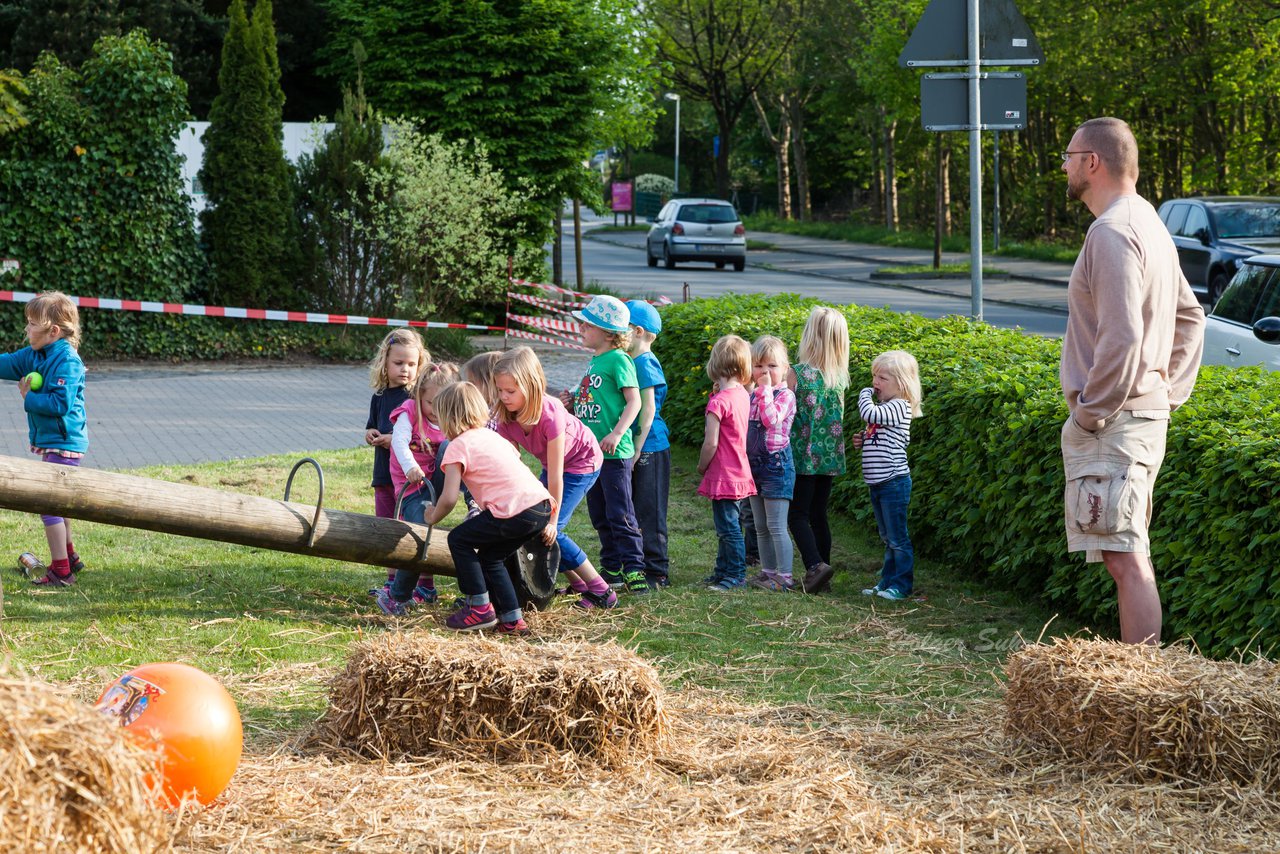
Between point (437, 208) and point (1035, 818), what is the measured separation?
14040mm

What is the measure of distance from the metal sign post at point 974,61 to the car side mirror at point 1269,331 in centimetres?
210

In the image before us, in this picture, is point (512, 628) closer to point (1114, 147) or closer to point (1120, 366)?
point (1120, 366)

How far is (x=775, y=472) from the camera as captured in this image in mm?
7332

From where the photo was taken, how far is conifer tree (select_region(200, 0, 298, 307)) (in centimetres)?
1636

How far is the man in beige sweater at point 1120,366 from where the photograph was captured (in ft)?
15.9

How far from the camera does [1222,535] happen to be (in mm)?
5379

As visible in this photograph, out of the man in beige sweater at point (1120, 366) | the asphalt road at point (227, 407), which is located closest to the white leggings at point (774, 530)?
the man in beige sweater at point (1120, 366)

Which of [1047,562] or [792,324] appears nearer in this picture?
[1047,562]

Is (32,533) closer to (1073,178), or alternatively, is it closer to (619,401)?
(619,401)

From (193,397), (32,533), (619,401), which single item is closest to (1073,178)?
(619,401)

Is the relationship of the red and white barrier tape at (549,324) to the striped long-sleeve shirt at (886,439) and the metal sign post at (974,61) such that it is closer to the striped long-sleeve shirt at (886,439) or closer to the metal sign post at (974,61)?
the metal sign post at (974,61)

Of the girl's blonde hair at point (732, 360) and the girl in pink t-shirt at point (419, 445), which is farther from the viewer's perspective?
the girl's blonde hair at point (732, 360)

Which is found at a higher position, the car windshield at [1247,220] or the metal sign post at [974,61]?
the metal sign post at [974,61]

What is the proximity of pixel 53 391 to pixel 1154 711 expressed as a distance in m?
Answer: 5.52
